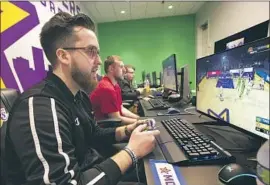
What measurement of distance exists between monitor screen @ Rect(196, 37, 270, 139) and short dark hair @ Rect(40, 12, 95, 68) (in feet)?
2.27

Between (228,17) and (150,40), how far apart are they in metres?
2.76

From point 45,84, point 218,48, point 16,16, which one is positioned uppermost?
point 16,16

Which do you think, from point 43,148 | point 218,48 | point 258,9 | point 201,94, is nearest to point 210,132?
point 201,94

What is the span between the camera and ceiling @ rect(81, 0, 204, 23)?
5.25 metres

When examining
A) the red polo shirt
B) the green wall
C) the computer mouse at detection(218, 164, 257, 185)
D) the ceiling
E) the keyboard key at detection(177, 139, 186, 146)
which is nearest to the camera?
the computer mouse at detection(218, 164, 257, 185)

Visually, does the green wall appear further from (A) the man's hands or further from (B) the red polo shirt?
(A) the man's hands

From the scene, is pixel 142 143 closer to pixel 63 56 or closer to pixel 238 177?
pixel 238 177

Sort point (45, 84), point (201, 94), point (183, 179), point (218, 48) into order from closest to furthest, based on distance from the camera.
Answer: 1. point (183, 179)
2. point (45, 84)
3. point (201, 94)
4. point (218, 48)

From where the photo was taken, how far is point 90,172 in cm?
70

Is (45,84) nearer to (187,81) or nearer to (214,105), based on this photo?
(214,105)

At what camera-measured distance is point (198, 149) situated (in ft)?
2.40

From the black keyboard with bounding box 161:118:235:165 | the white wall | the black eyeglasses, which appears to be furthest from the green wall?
the black keyboard with bounding box 161:118:235:165

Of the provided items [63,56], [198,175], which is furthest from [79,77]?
[198,175]

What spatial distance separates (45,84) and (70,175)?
0.38 meters
